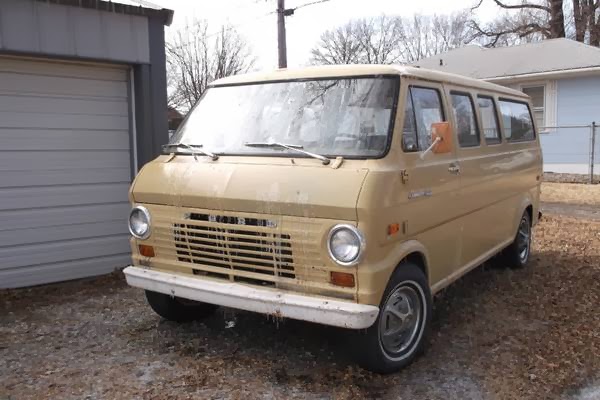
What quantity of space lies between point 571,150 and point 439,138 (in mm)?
14293

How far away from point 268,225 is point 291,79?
1311mm

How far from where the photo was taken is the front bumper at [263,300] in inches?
140

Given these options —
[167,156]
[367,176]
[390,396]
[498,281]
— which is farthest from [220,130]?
[498,281]

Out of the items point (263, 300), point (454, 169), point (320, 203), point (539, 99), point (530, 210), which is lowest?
point (263, 300)

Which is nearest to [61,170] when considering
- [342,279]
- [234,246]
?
[234,246]

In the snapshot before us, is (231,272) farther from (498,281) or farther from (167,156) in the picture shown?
(498,281)

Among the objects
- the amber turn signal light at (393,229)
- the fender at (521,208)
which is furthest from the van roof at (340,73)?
the fender at (521,208)

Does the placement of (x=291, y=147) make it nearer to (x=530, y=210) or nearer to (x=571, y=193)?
(x=530, y=210)

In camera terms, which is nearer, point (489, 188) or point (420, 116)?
point (420, 116)

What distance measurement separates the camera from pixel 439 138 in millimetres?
4121

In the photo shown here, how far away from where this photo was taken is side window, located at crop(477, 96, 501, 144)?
17.8 feet

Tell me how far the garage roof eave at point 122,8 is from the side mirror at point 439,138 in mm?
3863

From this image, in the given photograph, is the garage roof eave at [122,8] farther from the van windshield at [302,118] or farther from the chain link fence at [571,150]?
the chain link fence at [571,150]

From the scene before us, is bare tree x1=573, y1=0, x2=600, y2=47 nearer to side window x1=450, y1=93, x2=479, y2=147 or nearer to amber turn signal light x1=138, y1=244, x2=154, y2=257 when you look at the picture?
side window x1=450, y1=93, x2=479, y2=147
